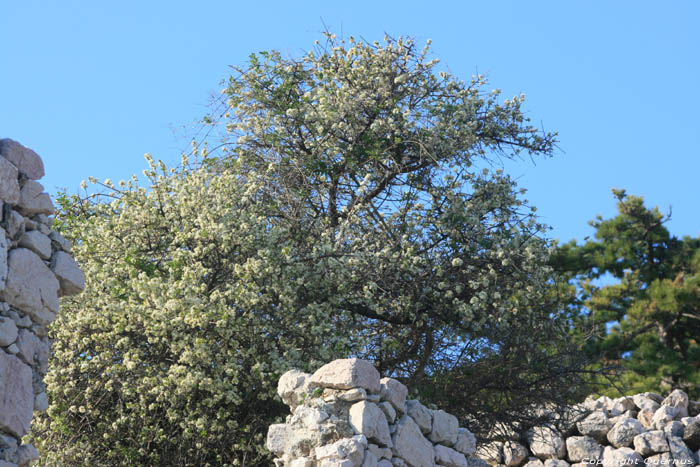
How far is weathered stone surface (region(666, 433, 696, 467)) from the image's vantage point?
1235 centimetres

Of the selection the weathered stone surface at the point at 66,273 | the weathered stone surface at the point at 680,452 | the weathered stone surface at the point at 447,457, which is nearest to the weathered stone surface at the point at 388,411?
the weathered stone surface at the point at 447,457

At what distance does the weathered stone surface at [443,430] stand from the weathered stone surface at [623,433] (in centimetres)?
509

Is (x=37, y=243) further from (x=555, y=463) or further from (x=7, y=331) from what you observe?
(x=555, y=463)

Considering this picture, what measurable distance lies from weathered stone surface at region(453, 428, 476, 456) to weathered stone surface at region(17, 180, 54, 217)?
4.69m

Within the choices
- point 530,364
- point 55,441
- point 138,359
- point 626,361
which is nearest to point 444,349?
point 530,364

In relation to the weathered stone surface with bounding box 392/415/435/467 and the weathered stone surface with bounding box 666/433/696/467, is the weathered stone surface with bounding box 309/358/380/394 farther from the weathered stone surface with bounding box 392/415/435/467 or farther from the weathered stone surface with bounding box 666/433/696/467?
the weathered stone surface with bounding box 666/433/696/467

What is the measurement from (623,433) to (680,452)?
855 millimetres

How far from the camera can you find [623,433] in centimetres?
1256

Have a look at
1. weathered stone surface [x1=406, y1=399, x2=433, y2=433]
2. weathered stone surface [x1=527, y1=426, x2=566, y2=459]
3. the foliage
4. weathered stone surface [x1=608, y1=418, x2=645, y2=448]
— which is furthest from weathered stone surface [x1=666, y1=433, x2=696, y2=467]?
weathered stone surface [x1=406, y1=399, x2=433, y2=433]

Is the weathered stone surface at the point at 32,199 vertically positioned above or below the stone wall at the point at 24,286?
above

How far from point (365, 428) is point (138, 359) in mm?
3663

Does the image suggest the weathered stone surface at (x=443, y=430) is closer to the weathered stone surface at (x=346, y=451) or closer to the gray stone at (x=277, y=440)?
the weathered stone surface at (x=346, y=451)

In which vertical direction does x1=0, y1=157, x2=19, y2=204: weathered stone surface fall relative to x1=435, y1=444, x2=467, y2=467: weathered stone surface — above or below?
above

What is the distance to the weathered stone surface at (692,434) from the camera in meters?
12.6
